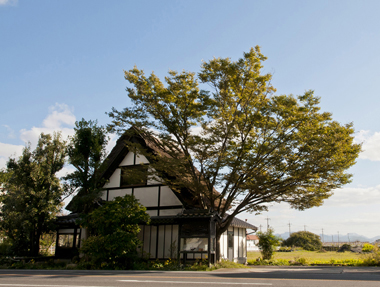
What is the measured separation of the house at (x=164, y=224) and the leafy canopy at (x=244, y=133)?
6.04 feet

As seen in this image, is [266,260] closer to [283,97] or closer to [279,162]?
[279,162]

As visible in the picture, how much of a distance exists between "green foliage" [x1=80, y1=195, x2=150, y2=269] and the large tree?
104 inches

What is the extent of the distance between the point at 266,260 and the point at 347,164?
35.5 ft

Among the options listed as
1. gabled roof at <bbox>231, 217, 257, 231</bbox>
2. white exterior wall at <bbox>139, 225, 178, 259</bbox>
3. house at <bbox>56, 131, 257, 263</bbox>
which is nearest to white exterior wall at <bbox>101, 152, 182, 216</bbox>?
house at <bbox>56, 131, 257, 263</bbox>

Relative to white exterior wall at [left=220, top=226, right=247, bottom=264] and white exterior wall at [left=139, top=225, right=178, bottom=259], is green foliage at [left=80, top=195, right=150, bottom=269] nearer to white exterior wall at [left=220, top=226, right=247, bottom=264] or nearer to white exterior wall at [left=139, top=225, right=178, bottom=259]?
white exterior wall at [left=139, top=225, right=178, bottom=259]

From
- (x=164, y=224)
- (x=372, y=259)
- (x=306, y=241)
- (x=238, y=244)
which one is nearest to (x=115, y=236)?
(x=164, y=224)

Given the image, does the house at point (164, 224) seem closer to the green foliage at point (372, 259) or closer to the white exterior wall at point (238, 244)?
the white exterior wall at point (238, 244)

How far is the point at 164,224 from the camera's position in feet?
58.8

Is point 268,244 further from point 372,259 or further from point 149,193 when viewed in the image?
point 149,193

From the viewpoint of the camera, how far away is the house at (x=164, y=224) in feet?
49.4

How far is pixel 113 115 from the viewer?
16703mm

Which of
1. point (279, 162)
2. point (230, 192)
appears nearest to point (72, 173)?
point (230, 192)

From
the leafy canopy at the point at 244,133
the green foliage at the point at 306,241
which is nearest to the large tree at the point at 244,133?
the leafy canopy at the point at 244,133

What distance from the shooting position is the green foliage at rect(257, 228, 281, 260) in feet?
78.0
